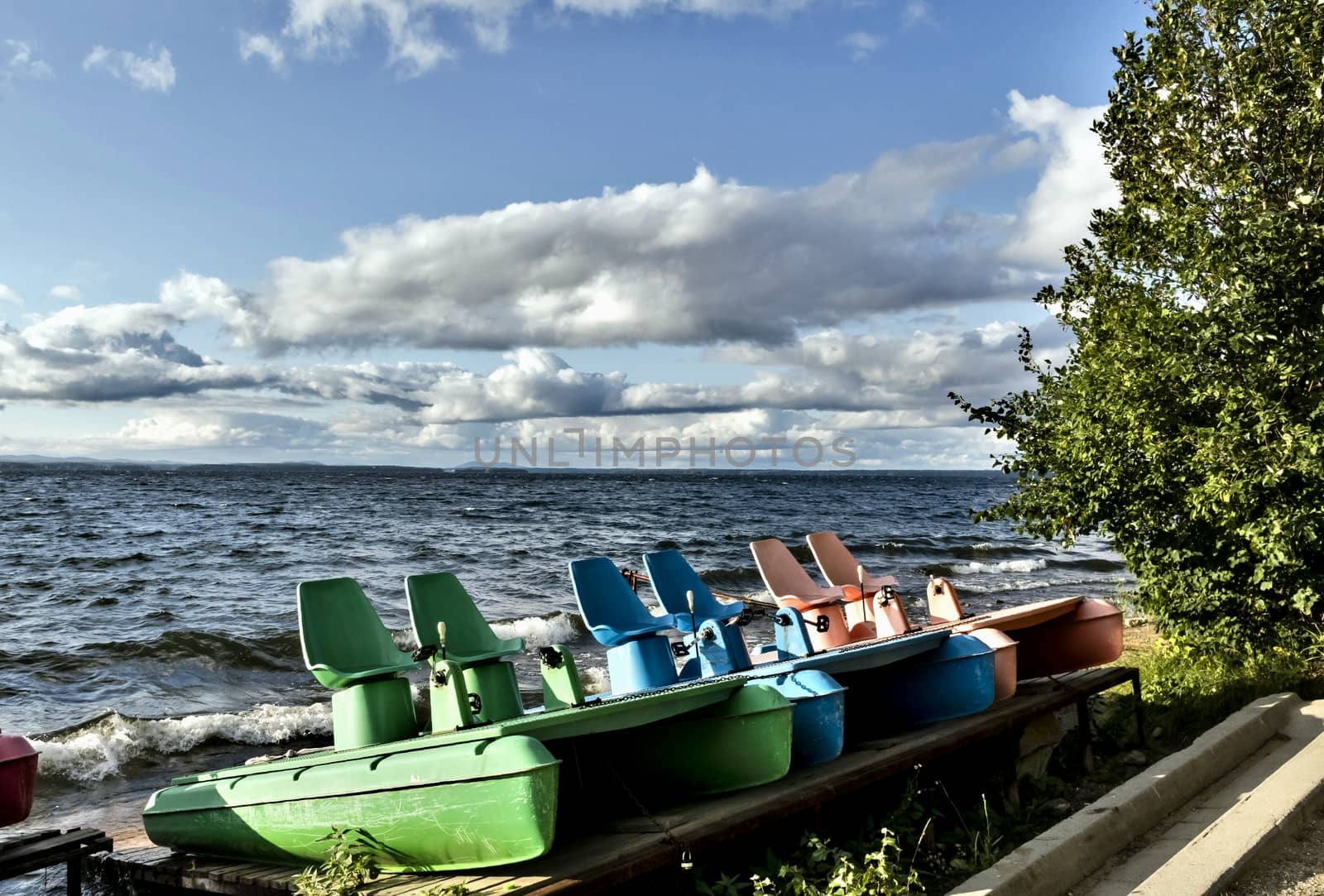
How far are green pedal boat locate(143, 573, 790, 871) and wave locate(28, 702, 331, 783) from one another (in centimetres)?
534

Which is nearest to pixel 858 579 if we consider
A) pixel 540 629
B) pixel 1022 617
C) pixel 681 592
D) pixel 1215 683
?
pixel 1022 617

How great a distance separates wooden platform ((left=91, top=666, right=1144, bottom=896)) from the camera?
4965 mm

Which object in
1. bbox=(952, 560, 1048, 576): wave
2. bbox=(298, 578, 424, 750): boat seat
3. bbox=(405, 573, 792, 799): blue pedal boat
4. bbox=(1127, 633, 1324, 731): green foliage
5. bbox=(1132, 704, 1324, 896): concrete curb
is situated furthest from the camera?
bbox=(952, 560, 1048, 576): wave

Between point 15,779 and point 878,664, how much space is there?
207 inches

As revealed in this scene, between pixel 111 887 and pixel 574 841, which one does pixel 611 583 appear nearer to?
pixel 574 841

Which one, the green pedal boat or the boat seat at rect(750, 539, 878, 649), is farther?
the boat seat at rect(750, 539, 878, 649)

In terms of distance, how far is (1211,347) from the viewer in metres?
8.95

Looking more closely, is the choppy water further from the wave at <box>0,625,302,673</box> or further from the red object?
the red object

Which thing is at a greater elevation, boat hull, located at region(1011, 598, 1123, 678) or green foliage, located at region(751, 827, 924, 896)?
boat hull, located at region(1011, 598, 1123, 678)

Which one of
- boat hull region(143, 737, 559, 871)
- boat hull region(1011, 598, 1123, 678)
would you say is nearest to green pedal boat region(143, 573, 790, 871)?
boat hull region(143, 737, 559, 871)

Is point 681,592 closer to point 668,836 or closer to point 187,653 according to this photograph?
point 668,836

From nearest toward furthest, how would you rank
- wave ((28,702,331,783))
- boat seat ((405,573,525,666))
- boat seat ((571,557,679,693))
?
boat seat ((405,573,525,666)) → boat seat ((571,557,679,693)) → wave ((28,702,331,783))

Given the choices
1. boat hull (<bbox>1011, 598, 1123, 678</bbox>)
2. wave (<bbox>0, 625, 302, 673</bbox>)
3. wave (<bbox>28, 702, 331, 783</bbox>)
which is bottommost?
wave (<bbox>28, 702, 331, 783</bbox>)

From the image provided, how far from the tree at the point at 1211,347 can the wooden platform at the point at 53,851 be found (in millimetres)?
8001
